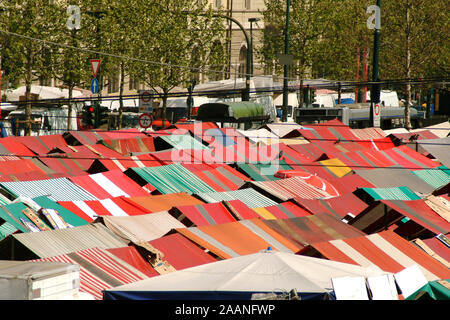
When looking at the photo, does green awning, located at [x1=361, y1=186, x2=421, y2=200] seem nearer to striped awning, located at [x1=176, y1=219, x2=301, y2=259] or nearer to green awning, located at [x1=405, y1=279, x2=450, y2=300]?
striped awning, located at [x1=176, y1=219, x2=301, y2=259]

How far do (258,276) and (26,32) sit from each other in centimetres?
2935

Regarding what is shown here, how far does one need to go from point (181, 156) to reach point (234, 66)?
2002 inches

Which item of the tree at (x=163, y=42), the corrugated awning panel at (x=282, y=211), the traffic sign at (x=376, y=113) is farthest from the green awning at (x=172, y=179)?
the tree at (x=163, y=42)

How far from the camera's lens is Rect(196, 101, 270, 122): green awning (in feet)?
131

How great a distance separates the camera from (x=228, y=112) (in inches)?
1565

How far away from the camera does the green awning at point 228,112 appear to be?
131 ft

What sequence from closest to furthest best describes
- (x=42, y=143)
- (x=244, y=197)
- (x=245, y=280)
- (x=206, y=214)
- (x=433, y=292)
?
1. (x=245, y=280)
2. (x=433, y=292)
3. (x=206, y=214)
4. (x=244, y=197)
5. (x=42, y=143)

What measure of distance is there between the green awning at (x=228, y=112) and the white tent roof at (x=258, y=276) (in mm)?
26738

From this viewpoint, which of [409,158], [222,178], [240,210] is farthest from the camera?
[409,158]

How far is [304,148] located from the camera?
3528 centimetres

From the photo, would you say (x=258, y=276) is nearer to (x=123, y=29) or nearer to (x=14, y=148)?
(x=14, y=148)

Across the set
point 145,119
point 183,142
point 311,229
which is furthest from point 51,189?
point 145,119

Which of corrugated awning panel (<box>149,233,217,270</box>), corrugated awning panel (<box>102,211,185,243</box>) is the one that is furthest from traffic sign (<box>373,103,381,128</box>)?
corrugated awning panel (<box>149,233,217,270</box>)

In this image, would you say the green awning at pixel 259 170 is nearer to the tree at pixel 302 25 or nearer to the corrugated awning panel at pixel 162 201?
the corrugated awning panel at pixel 162 201
